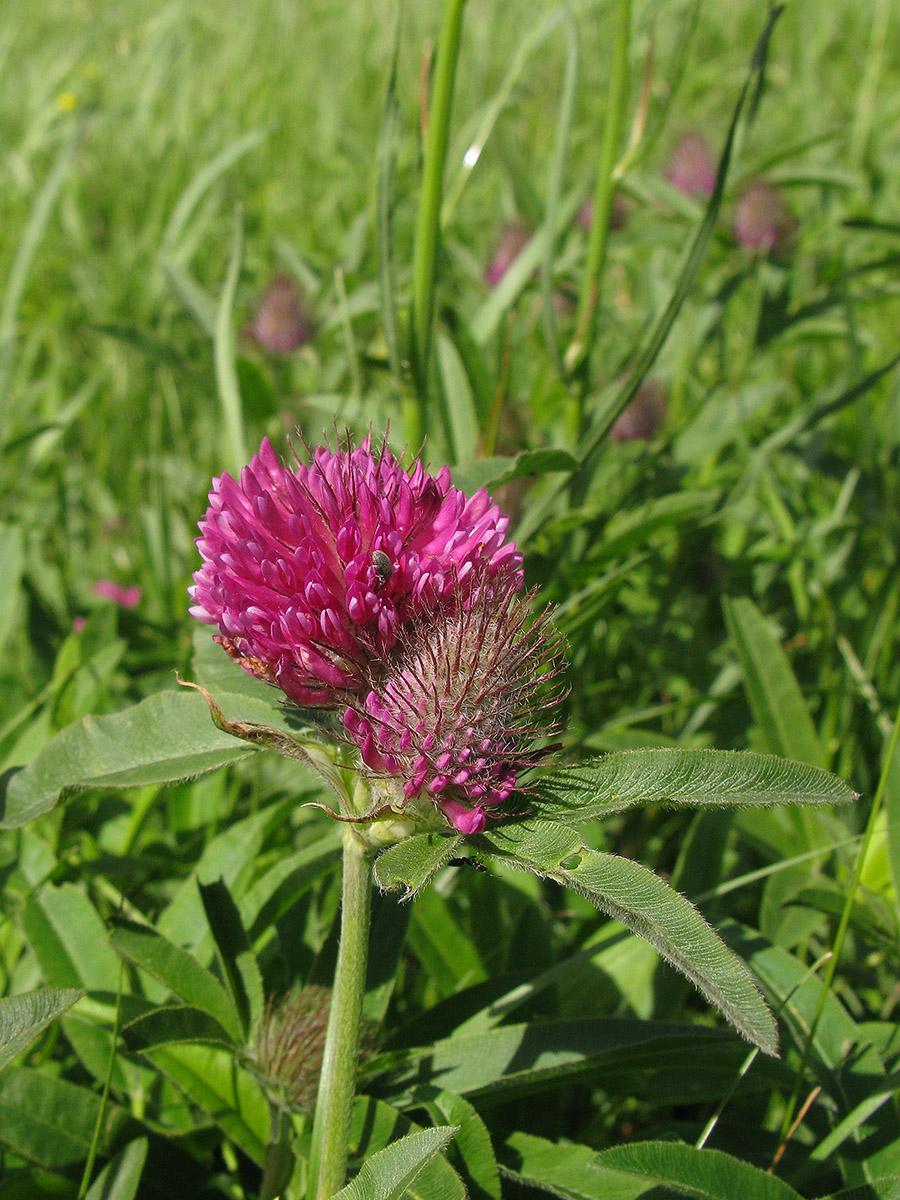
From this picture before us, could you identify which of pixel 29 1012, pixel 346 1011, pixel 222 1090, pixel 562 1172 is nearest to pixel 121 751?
pixel 29 1012

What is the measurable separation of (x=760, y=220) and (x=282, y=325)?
5.18ft

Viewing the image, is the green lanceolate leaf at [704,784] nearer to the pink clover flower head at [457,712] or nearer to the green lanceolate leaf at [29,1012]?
the pink clover flower head at [457,712]

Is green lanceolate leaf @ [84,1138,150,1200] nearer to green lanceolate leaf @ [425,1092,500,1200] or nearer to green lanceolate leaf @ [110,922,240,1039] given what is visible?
green lanceolate leaf @ [110,922,240,1039]

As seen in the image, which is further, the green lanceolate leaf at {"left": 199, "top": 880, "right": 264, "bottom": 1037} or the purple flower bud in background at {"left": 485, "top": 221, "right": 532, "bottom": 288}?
the purple flower bud in background at {"left": 485, "top": 221, "right": 532, "bottom": 288}

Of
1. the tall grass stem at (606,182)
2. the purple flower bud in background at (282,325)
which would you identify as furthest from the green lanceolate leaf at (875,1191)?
the purple flower bud in background at (282,325)

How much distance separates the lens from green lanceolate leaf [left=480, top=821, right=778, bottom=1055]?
91cm

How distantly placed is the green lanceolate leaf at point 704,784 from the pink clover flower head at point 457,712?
83 millimetres

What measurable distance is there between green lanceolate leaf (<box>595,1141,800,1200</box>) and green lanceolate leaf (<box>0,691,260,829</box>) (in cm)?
60

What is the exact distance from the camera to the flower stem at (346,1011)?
3.61 feet

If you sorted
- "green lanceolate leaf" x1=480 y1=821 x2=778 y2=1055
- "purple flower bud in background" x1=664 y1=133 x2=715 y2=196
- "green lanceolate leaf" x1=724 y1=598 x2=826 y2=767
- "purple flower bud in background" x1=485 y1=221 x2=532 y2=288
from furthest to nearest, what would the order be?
"purple flower bud in background" x1=664 y1=133 x2=715 y2=196 < "purple flower bud in background" x1=485 y1=221 x2=532 y2=288 < "green lanceolate leaf" x1=724 y1=598 x2=826 y2=767 < "green lanceolate leaf" x1=480 y1=821 x2=778 y2=1055

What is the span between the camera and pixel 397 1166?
1.01 meters

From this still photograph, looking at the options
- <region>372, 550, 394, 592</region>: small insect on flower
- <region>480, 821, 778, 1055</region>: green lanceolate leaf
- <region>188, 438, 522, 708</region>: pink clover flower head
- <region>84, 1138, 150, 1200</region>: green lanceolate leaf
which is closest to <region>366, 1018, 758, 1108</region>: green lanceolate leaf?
<region>84, 1138, 150, 1200</region>: green lanceolate leaf

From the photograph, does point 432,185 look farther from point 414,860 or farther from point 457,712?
point 414,860

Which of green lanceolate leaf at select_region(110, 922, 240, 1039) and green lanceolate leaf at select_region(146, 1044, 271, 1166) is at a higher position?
green lanceolate leaf at select_region(110, 922, 240, 1039)
